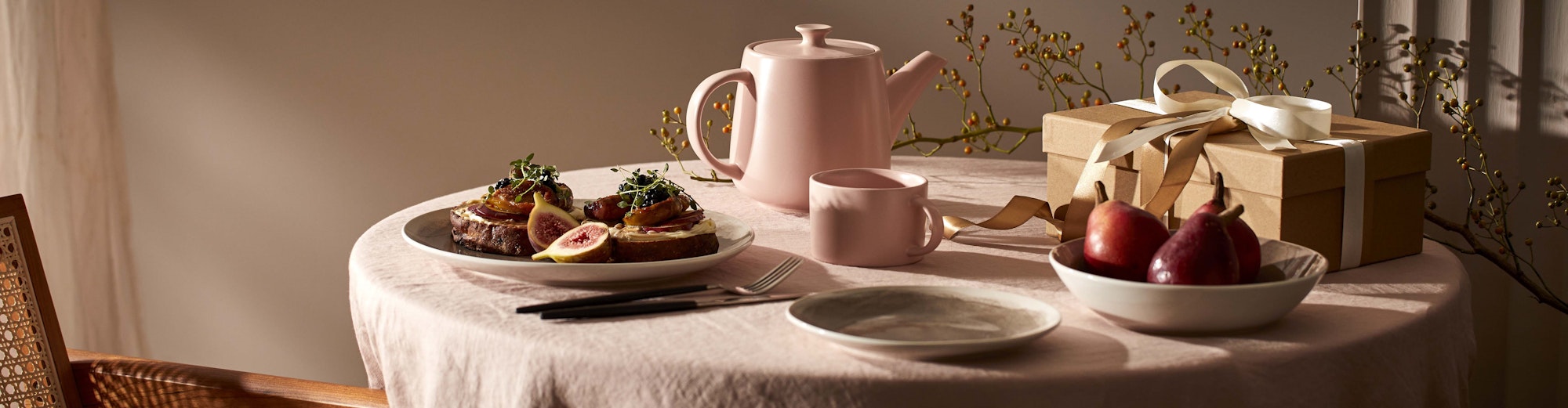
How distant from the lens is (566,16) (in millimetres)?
2734

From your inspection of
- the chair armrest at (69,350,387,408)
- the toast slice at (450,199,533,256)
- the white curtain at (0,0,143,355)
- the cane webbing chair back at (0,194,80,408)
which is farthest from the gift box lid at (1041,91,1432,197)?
the white curtain at (0,0,143,355)

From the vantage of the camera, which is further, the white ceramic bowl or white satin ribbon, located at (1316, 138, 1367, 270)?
white satin ribbon, located at (1316, 138, 1367, 270)

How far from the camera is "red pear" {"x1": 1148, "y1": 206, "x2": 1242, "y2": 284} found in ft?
2.93

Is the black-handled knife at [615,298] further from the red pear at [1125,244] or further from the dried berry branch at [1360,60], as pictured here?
the dried berry branch at [1360,60]

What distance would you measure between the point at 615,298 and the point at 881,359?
0.90 ft

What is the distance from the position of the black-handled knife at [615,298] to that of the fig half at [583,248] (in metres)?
0.05

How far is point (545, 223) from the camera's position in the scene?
117cm

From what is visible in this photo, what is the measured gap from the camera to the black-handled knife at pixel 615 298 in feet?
3.27

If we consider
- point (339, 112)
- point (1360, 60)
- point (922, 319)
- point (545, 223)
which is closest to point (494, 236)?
point (545, 223)

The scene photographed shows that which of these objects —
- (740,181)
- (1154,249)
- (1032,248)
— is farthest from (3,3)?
(1154,249)

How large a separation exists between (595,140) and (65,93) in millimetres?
1122

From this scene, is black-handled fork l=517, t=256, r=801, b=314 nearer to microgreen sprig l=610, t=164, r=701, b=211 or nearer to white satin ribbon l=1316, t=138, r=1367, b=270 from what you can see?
microgreen sprig l=610, t=164, r=701, b=211

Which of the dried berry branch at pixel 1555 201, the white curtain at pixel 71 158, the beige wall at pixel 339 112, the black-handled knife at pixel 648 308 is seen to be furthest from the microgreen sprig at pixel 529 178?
the white curtain at pixel 71 158

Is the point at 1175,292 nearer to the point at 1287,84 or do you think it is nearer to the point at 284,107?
the point at 1287,84
